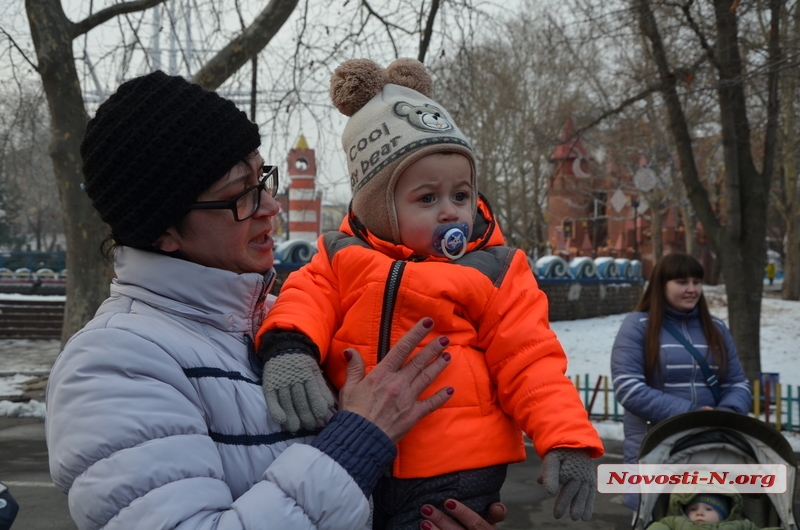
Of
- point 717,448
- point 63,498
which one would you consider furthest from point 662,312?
point 63,498

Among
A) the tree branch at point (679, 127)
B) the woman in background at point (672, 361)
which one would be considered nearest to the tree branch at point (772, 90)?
the tree branch at point (679, 127)

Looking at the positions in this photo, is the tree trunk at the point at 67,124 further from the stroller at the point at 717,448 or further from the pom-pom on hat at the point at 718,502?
the pom-pom on hat at the point at 718,502

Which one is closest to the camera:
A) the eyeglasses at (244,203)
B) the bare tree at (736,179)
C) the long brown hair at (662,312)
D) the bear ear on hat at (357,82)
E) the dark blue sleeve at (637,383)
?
the eyeglasses at (244,203)

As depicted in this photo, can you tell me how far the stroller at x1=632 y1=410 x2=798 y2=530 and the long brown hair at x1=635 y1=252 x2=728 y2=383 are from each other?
53 cm

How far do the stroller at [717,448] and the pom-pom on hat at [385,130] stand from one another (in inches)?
107

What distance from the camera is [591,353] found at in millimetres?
16938

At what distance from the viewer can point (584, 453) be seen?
1.91 m

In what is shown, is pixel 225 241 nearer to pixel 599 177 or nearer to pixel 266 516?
pixel 266 516

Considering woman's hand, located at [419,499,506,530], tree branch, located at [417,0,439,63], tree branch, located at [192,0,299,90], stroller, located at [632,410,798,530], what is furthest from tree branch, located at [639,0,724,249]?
woman's hand, located at [419,499,506,530]

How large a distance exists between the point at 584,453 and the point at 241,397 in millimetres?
920

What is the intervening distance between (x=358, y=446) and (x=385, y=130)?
1.04 m

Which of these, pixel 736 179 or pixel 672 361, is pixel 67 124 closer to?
pixel 672 361

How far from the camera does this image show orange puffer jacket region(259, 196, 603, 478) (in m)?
1.92

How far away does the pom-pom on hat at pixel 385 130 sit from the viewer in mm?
2199
